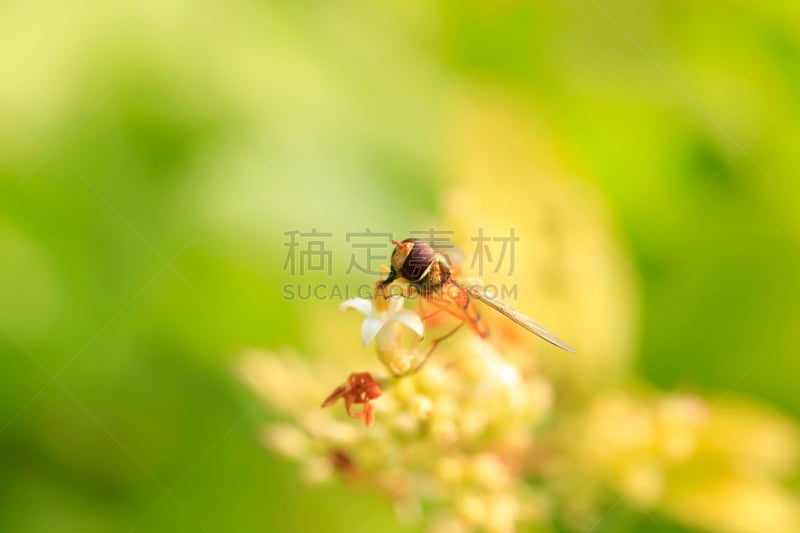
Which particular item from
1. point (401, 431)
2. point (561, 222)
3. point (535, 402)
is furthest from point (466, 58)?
point (401, 431)

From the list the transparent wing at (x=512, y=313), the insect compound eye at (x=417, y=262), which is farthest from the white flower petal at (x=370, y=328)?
the transparent wing at (x=512, y=313)

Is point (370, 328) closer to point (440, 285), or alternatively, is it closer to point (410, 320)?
point (410, 320)

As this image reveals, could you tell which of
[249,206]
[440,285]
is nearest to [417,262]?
[440,285]

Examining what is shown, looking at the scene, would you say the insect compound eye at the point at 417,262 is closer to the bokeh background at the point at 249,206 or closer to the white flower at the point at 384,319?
the white flower at the point at 384,319

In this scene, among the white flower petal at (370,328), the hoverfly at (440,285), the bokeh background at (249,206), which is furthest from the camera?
the bokeh background at (249,206)

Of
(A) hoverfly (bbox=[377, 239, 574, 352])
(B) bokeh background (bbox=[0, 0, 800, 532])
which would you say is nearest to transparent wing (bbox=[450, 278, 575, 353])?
(A) hoverfly (bbox=[377, 239, 574, 352])
